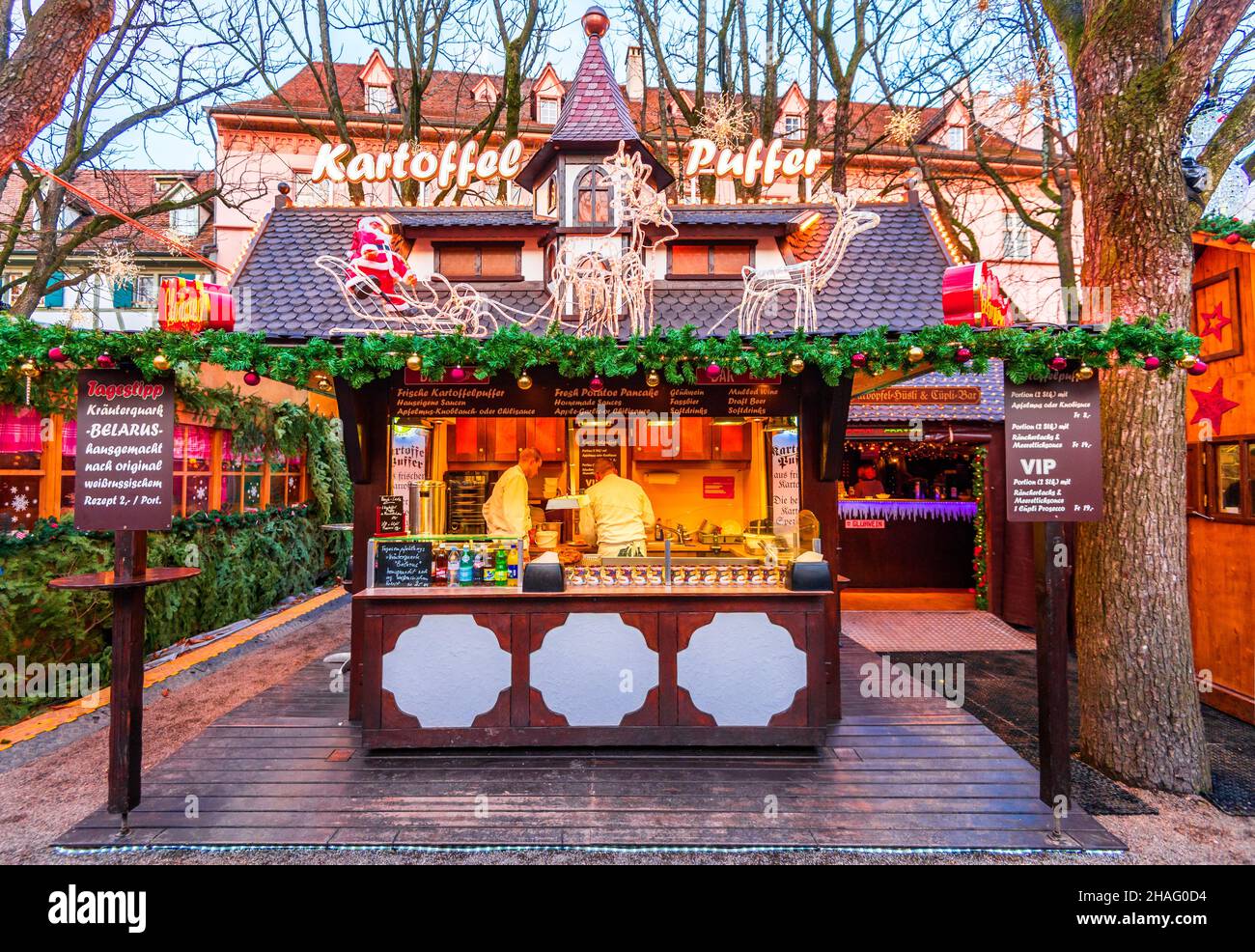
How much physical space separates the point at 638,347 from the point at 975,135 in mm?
9721

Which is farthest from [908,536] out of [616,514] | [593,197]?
[593,197]

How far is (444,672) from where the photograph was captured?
4.43 meters

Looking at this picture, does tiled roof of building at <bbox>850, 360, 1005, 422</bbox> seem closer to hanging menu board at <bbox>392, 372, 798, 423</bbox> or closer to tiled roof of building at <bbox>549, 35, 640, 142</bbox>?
hanging menu board at <bbox>392, 372, 798, 423</bbox>

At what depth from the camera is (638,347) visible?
4.06 m

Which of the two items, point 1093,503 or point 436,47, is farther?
point 436,47

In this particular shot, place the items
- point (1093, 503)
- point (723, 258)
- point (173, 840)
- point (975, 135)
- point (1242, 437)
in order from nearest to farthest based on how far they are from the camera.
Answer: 1. point (173, 840)
2. point (1093, 503)
3. point (1242, 437)
4. point (723, 258)
5. point (975, 135)

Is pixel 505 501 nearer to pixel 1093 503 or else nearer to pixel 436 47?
pixel 1093 503

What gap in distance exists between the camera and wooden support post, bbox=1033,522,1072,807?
3.68m

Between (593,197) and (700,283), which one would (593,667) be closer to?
(700,283)

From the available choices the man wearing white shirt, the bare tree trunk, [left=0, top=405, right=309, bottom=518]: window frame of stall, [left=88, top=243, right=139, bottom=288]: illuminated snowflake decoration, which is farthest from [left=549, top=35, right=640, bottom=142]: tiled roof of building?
[left=88, top=243, right=139, bottom=288]: illuminated snowflake decoration

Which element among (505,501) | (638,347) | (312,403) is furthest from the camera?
(312,403)

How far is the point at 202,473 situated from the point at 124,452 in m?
5.21

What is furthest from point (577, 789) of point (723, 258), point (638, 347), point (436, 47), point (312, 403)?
point (436, 47)

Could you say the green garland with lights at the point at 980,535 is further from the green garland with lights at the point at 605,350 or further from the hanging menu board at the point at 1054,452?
the hanging menu board at the point at 1054,452
